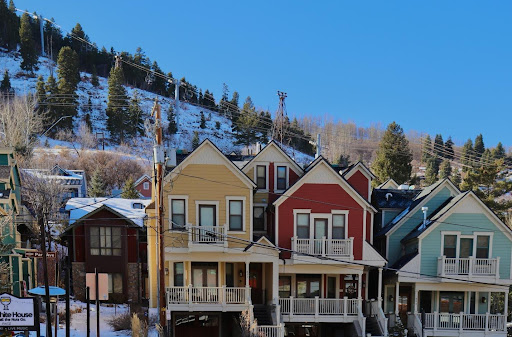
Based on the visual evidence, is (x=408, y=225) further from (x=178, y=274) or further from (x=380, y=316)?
(x=178, y=274)

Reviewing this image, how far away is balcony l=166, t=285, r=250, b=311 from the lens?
18.4m

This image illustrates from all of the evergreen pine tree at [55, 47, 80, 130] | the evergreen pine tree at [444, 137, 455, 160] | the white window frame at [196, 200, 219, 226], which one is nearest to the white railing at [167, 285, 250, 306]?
the white window frame at [196, 200, 219, 226]

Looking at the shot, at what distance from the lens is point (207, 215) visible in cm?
1898

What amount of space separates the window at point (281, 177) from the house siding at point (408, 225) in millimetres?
6827

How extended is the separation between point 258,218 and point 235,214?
2126 millimetres

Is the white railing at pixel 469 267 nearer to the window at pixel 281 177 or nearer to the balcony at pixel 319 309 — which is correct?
the balcony at pixel 319 309

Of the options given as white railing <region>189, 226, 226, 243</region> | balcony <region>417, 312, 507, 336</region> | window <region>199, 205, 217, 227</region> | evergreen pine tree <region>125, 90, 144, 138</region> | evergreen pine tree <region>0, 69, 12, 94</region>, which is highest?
evergreen pine tree <region>0, 69, 12, 94</region>

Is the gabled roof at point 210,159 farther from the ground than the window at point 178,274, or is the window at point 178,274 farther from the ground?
the gabled roof at point 210,159

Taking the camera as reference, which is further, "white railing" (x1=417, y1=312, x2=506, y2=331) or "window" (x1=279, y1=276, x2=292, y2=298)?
"window" (x1=279, y1=276, x2=292, y2=298)

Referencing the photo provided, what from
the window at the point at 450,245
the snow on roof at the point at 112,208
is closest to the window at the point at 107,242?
the snow on roof at the point at 112,208

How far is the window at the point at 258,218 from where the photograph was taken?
68.0ft

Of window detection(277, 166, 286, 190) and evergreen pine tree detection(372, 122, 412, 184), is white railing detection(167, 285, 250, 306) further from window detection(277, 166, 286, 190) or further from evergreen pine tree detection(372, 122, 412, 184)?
evergreen pine tree detection(372, 122, 412, 184)

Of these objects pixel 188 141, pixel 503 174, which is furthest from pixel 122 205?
pixel 188 141

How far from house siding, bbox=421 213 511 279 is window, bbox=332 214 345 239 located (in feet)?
13.8
